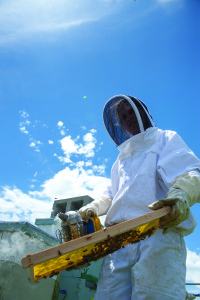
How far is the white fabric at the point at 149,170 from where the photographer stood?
7.42 feet

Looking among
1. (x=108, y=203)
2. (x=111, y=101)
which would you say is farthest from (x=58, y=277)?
(x=111, y=101)

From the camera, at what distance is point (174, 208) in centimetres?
177

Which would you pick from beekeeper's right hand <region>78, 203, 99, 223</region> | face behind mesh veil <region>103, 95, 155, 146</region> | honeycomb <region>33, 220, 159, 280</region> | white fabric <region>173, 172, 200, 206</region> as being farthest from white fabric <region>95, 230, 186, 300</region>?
face behind mesh veil <region>103, 95, 155, 146</region>

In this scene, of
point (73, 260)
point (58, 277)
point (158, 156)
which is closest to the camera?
point (73, 260)

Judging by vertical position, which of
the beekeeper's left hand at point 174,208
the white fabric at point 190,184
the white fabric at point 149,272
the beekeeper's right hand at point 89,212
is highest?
the beekeeper's right hand at point 89,212

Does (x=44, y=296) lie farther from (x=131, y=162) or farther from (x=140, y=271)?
(x=131, y=162)

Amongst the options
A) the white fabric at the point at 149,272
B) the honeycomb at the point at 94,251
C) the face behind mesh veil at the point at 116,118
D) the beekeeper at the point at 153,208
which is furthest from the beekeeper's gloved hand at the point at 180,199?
the face behind mesh veil at the point at 116,118

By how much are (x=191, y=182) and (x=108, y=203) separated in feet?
4.58

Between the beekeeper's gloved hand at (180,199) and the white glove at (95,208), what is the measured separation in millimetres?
941

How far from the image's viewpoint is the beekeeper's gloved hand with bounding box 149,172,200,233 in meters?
1.80

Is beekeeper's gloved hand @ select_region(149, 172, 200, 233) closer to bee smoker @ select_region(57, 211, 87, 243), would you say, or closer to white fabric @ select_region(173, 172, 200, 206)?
white fabric @ select_region(173, 172, 200, 206)

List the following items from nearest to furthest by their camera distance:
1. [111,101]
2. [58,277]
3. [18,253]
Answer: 1. [18,253]
2. [58,277]
3. [111,101]

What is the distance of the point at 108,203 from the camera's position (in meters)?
3.12

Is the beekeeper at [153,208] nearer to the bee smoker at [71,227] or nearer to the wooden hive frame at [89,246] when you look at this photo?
the wooden hive frame at [89,246]
